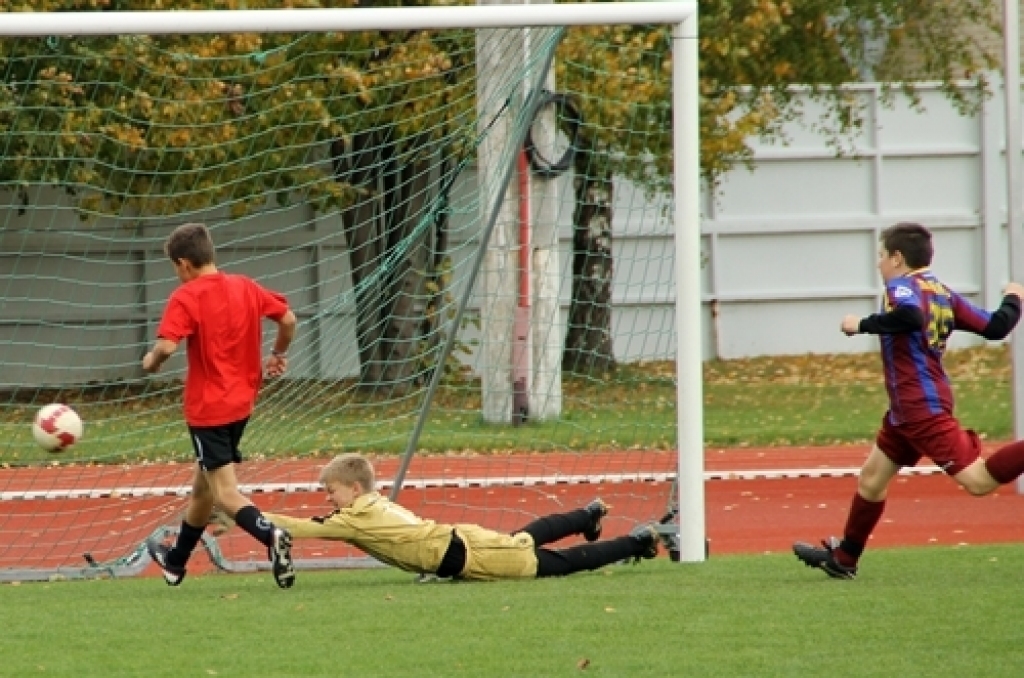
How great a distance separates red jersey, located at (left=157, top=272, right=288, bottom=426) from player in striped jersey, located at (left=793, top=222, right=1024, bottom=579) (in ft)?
9.03

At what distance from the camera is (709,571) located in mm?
8859

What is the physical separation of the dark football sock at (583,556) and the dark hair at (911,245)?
183 cm

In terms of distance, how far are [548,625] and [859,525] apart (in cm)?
193

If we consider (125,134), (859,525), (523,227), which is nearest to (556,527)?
(859,525)

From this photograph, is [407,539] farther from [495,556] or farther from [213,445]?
[213,445]

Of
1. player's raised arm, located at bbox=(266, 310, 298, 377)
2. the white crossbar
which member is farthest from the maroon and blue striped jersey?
player's raised arm, located at bbox=(266, 310, 298, 377)

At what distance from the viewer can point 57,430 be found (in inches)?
338

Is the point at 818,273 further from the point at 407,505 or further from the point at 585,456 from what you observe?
the point at 407,505

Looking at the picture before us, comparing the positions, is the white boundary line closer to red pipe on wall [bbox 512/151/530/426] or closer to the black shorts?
red pipe on wall [bbox 512/151/530/426]

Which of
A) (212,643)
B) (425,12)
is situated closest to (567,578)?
(212,643)

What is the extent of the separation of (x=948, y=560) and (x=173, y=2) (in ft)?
33.7

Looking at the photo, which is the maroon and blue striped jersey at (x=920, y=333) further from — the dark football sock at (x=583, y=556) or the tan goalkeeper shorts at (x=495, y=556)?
the tan goalkeeper shorts at (x=495, y=556)

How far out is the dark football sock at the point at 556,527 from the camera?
864 centimetres

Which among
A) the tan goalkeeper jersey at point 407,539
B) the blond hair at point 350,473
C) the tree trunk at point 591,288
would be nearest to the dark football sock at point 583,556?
the tan goalkeeper jersey at point 407,539
